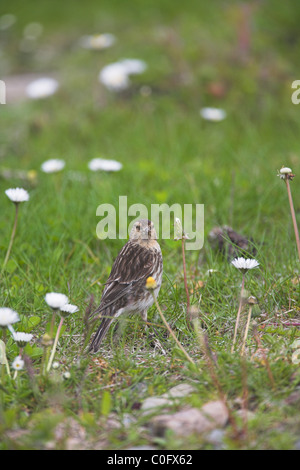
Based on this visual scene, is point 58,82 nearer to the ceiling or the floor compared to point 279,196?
nearer to the ceiling

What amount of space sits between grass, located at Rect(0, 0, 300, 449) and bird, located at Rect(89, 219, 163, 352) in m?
0.13

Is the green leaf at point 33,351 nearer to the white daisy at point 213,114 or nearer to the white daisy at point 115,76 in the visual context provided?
the white daisy at point 213,114

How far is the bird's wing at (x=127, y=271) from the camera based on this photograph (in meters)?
3.58

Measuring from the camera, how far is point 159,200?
541 cm

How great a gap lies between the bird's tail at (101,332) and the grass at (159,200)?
0.09m

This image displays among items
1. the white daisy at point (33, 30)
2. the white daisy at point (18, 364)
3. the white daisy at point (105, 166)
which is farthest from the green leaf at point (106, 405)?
the white daisy at point (33, 30)

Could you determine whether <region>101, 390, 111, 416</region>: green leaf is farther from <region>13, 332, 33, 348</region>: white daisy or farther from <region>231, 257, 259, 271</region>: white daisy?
<region>231, 257, 259, 271</region>: white daisy

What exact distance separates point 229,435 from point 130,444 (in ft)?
1.53

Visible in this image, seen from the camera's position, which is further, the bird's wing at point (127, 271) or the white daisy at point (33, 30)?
the white daisy at point (33, 30)

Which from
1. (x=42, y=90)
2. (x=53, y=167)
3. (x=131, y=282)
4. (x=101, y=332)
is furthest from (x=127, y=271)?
(x=42, y=90)

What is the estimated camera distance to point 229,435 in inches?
104

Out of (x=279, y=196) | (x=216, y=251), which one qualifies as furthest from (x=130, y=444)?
(x=279, y=196)

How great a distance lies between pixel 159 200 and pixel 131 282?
6.19ft
